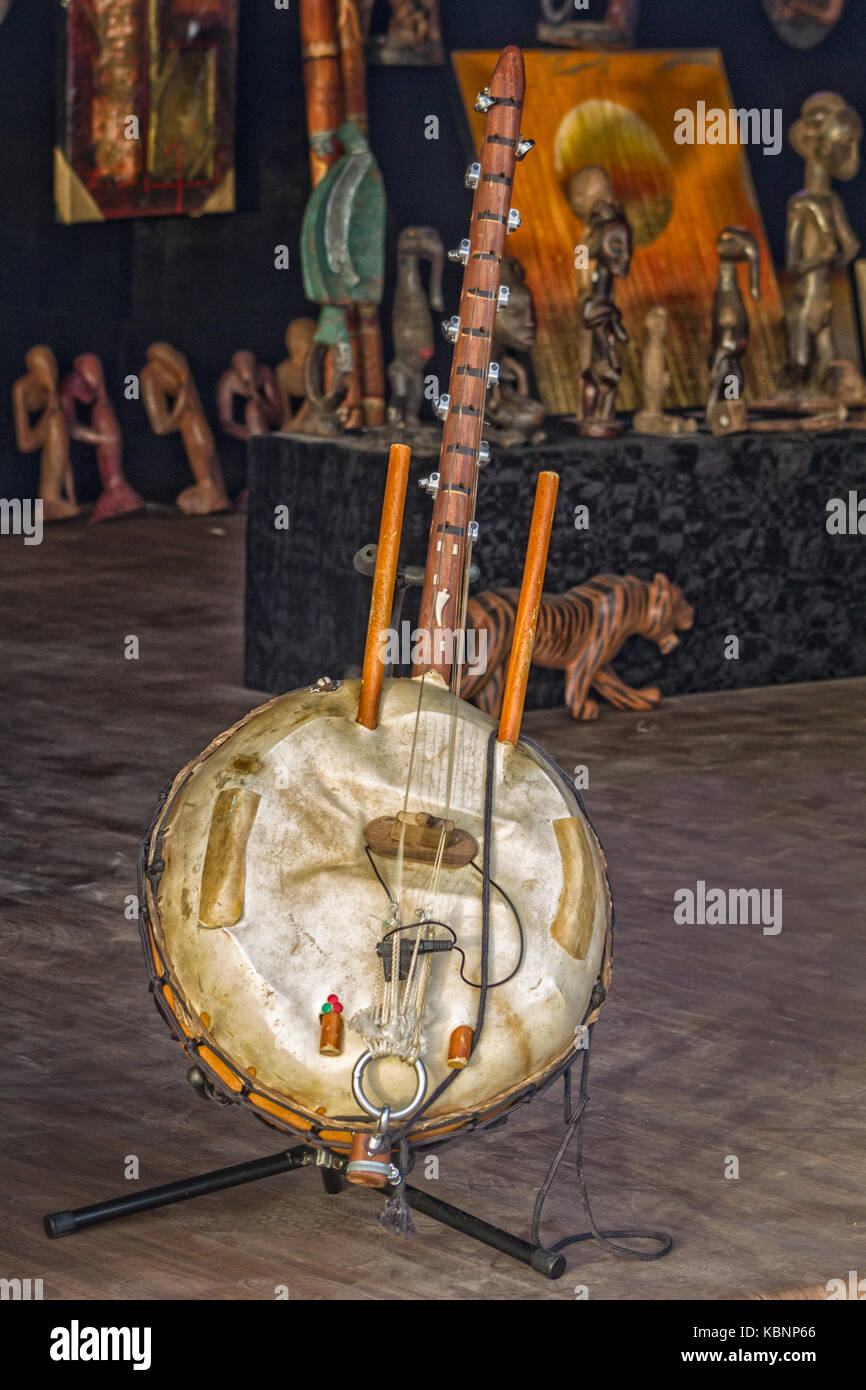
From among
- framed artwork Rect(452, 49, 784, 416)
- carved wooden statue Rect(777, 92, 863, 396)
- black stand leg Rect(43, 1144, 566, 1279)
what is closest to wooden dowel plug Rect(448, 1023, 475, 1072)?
black stand leg Rect(43, 1144, 566, 1279)

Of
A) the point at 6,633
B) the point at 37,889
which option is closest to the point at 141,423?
the point at 6,633

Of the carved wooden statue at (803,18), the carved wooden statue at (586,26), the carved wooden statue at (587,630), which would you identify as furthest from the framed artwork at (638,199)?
the carved wooden statue at (587,630)

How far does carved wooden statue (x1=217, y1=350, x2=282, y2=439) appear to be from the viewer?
11.0 meters

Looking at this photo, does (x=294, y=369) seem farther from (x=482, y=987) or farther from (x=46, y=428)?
(x=482, y=987)

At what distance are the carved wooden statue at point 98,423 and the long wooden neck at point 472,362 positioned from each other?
736cm

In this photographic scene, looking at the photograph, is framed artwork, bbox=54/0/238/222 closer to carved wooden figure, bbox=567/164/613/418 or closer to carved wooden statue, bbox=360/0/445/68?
carved wooden statue, bbox=360/0/445/68

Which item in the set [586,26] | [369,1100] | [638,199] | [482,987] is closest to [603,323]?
[638,199]

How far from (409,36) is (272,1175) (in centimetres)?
754

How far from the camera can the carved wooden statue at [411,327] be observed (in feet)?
23.3

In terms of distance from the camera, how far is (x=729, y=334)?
25.1 feet

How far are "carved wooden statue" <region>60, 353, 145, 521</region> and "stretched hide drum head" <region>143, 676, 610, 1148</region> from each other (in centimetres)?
736

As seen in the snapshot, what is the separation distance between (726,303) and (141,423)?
4.12m

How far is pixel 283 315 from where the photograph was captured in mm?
11289

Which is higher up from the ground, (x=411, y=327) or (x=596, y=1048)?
(x=411, y=327)
